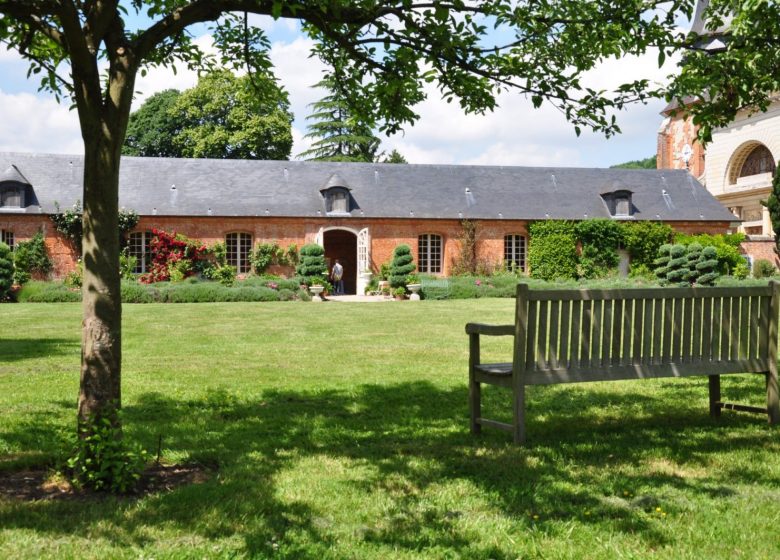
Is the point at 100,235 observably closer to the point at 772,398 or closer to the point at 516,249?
the point at 772,398

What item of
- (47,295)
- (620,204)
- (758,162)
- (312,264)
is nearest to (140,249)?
(47,295)

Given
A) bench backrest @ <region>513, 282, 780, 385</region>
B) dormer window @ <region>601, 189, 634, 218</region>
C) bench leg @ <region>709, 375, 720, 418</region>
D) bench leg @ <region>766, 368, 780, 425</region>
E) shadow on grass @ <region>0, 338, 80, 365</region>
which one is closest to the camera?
bench backrest @ <region>513, 282, 780, 385</region>

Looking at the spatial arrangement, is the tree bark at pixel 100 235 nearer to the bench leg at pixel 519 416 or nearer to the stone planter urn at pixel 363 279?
the bench leg at pixel 519 416

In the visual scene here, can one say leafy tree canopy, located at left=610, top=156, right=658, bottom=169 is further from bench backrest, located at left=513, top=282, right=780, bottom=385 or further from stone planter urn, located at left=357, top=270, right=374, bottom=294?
Answer: bench backrest, located at left=513, top=282, right=780, bottom=385

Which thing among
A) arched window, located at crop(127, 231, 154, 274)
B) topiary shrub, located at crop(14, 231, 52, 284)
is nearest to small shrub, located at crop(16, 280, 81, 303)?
topiary shrub, located at crop(14, 231, 52, 284)

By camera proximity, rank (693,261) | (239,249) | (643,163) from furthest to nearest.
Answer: (643,163) → (239,249) → (693,261)

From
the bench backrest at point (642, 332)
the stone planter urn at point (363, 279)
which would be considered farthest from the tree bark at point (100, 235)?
the stone planter urn at point (363, 279)

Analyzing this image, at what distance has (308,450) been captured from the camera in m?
4.70

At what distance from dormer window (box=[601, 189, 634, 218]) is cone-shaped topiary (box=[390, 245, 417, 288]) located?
30.3ft

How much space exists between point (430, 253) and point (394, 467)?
25.2 meters

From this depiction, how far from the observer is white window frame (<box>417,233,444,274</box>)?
96.1 ft

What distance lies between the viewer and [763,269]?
31.1 m

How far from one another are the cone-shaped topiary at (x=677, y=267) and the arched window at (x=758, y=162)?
15.9 meters

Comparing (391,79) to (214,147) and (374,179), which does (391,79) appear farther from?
(214,147)
